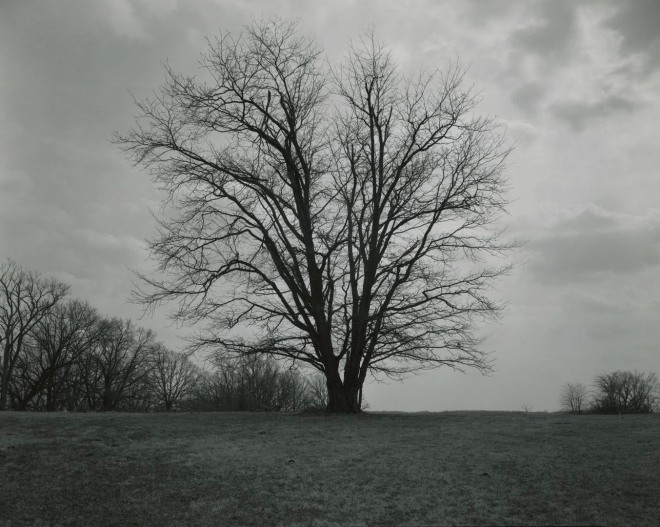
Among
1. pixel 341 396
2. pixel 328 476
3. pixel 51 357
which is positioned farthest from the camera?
pixel 51 357

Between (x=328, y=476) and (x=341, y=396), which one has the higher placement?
(x=341, y=396)

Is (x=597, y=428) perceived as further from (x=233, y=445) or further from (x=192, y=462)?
(x=192, y=462)

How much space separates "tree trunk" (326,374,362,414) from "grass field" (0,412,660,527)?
5152 mm

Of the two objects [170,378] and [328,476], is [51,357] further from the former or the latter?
[328,476]

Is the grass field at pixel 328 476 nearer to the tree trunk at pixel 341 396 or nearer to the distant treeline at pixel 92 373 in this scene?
the tree trunk at pixel 341 396

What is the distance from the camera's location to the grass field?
7598 mm

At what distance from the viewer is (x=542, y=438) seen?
479 inches

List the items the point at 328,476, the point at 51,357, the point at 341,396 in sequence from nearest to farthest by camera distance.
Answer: the point at 328,476 → the point at 341,396 → the point at 51,357

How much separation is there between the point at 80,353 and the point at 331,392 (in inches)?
1759

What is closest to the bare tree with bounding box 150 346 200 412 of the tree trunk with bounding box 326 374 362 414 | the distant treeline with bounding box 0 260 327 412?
the distant treeline with bounding box 0 260 327 412

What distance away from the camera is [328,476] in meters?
9.38

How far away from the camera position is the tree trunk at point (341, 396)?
63.1 feet

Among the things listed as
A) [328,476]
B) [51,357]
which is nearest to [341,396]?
[328,476]

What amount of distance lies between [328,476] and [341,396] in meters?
9.96
